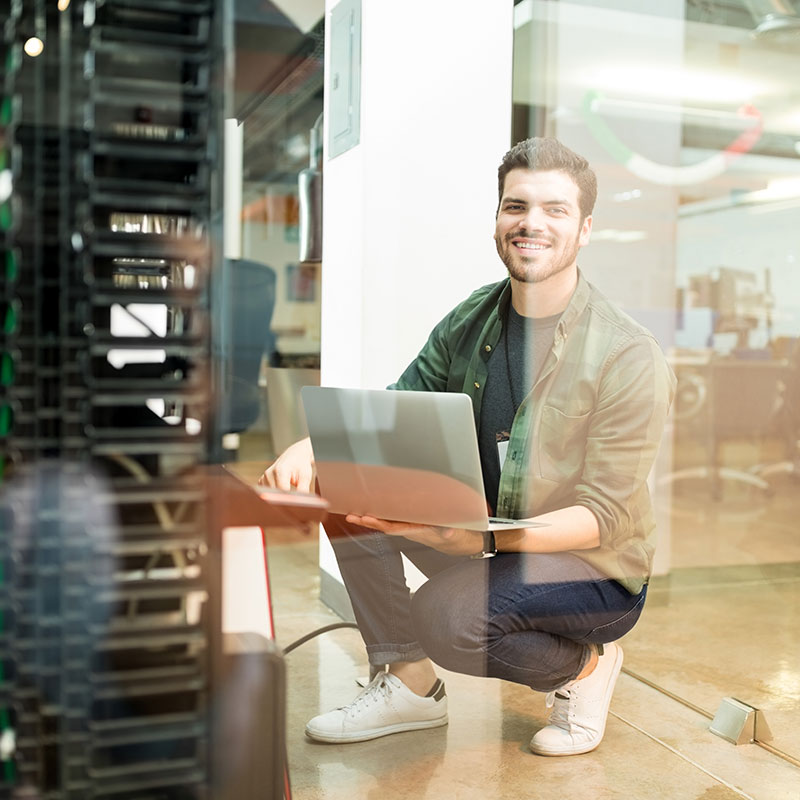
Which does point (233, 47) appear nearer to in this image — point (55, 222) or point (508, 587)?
point (55, 222)

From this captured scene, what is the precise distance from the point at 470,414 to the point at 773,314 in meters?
0.67

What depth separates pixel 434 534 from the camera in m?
1.25

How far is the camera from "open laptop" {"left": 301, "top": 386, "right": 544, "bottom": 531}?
114 centimetres

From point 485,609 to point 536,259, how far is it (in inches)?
21.7

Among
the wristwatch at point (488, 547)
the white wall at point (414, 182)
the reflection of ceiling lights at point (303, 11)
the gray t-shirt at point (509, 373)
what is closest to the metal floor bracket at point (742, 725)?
the wristwatch at point (488, 547)

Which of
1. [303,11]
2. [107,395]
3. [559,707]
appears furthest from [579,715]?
[107,395]

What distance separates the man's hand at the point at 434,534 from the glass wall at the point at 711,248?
59cm

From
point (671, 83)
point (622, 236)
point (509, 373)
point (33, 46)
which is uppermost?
point (671, 83)

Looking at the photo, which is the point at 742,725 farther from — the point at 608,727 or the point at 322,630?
the point at 322,630

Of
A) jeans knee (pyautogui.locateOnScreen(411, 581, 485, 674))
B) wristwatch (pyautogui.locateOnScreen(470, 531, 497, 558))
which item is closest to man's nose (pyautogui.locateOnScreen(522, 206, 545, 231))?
wristwatch (pyautogui.locateOnScreen(470, 531, 497, 558))

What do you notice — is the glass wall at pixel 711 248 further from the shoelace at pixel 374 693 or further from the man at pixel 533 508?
the shoelace at pixel 374 693

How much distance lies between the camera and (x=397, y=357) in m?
1.53

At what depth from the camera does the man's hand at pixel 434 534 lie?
123 cm

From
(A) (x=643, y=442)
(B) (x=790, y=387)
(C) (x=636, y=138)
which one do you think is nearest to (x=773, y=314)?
(B) (x=790, y=387)
